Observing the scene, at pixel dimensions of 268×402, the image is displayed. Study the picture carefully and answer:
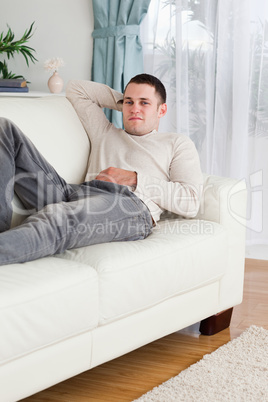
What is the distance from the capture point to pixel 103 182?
241 centimetres

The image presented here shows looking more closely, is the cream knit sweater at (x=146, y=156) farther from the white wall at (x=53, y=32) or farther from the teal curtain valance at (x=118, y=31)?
the white wall at (x=53, y=32)

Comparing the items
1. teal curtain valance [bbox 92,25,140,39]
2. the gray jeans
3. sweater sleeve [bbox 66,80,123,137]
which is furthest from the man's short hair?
teal curtain valance [bbox 92,25,140,39]

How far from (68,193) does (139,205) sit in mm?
287

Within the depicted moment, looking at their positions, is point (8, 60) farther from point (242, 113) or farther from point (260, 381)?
point (260, 381)

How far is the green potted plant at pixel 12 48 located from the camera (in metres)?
3.97

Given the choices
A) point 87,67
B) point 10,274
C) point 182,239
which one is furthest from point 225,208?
point 87,67

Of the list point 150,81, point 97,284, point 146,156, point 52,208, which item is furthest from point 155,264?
point 150,81

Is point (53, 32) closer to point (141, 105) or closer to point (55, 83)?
point (55, 83)

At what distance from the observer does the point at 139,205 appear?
2336 mm

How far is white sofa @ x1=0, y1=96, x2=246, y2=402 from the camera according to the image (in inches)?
65.7

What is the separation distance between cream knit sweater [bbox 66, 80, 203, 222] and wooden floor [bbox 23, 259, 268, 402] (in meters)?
0.52

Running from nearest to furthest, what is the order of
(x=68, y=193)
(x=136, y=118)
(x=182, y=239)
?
1. (x=182, y=239)
2. (x=68, y=193)
3. (x=136, y=118)

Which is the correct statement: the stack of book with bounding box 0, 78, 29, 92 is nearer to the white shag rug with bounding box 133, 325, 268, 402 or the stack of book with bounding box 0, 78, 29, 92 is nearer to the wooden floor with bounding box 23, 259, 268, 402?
the wooden floor with bounding box 23, 259, 268, 402

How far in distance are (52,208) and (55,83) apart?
2050 millimetres
